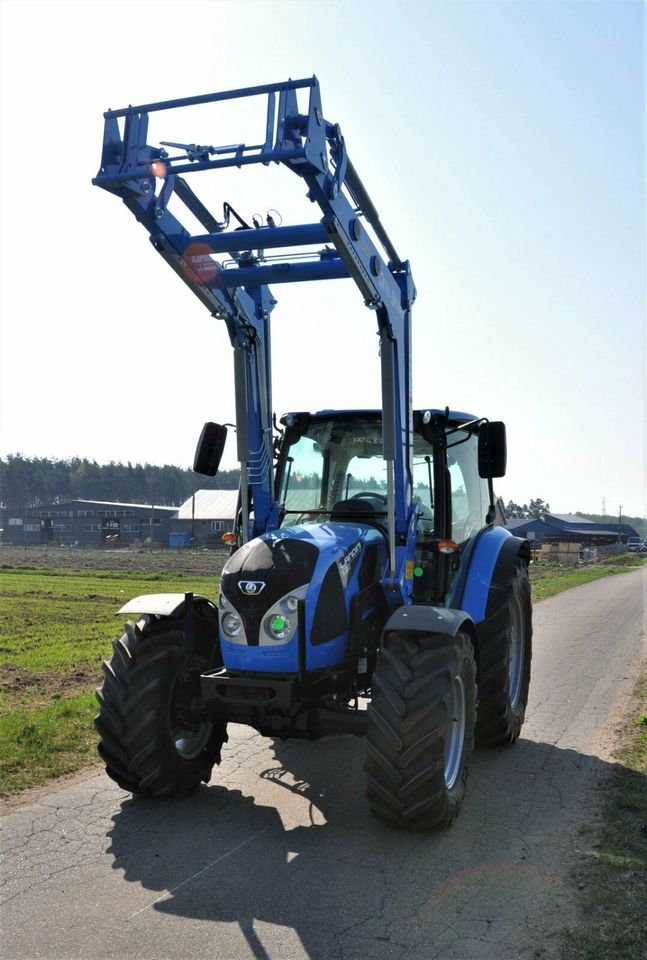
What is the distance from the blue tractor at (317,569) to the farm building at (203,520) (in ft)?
226

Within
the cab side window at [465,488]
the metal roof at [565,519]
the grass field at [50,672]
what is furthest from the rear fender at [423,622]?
the metal roof at [565,519]

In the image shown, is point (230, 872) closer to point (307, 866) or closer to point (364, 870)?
point (307, 866)

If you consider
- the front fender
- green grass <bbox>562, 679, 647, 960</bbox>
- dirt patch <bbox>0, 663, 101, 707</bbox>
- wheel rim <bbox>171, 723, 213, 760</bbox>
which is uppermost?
the front fender

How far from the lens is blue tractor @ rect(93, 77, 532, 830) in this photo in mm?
4977

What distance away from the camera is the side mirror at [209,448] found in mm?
6629

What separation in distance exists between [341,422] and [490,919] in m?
4.17

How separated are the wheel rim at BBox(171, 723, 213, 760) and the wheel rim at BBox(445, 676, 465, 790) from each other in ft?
5.73

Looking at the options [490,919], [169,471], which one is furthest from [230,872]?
[169,471]

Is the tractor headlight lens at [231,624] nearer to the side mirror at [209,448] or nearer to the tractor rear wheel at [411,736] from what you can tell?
the tractor rear wheel at [411,736]

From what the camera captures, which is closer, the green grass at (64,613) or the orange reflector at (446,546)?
the orange reflector at (446,546)

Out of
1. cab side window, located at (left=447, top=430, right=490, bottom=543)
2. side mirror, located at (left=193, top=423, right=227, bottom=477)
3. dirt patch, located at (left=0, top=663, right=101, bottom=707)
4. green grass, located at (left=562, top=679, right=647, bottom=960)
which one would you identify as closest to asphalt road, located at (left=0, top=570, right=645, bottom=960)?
green grass, located at (left=562, top=679, right=647, bottom=960)

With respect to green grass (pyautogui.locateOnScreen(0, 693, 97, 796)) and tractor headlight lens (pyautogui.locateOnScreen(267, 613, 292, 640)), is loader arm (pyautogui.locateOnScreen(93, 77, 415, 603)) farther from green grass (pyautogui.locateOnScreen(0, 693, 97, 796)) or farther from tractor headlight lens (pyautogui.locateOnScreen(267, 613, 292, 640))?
green grass (pyautogui.locateOnScreen(0, 693, 97, 796))

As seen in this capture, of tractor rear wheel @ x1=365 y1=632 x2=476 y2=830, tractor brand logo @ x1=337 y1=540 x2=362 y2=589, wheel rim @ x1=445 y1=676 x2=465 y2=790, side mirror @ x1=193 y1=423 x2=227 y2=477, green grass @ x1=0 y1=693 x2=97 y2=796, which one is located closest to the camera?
tractor rear wheel @ x1=365 y1=632 x2=476 y2=830

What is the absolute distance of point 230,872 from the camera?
4.43 meters
